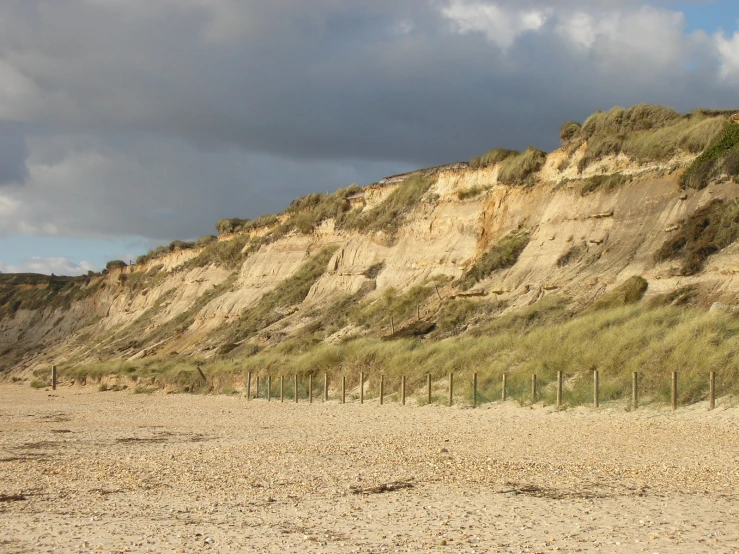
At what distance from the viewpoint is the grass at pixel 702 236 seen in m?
26.8

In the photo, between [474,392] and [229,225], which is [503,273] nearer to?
[474,392]

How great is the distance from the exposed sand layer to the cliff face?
11480 mm

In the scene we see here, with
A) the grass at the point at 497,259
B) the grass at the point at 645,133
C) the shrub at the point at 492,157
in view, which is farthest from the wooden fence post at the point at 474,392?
the shrub at the point at 492,157

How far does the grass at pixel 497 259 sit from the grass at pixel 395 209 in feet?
31.4

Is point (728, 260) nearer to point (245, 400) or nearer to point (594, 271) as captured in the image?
point (594, 271)

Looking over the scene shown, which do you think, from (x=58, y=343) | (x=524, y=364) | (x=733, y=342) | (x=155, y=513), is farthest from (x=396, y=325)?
(x=58, y=343)

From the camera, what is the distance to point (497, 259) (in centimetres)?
3494

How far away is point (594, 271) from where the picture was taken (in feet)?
100

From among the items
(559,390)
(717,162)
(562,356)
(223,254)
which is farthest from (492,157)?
(223,254)

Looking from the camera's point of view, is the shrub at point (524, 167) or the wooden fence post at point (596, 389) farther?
the shrub at point (524, 167)

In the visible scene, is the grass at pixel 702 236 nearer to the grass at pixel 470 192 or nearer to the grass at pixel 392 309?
the grass at pixel 392 309

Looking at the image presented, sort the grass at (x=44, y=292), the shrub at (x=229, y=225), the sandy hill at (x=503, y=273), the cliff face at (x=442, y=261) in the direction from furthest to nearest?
the grass at (x=44, y=292), the shrub at (x=229, y=225), the cliff face at (x=442, y=261), the sandy hill at (x=503, y=273)

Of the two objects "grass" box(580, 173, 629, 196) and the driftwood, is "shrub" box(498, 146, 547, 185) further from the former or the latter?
the driftwood

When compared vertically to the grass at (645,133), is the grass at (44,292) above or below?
below
